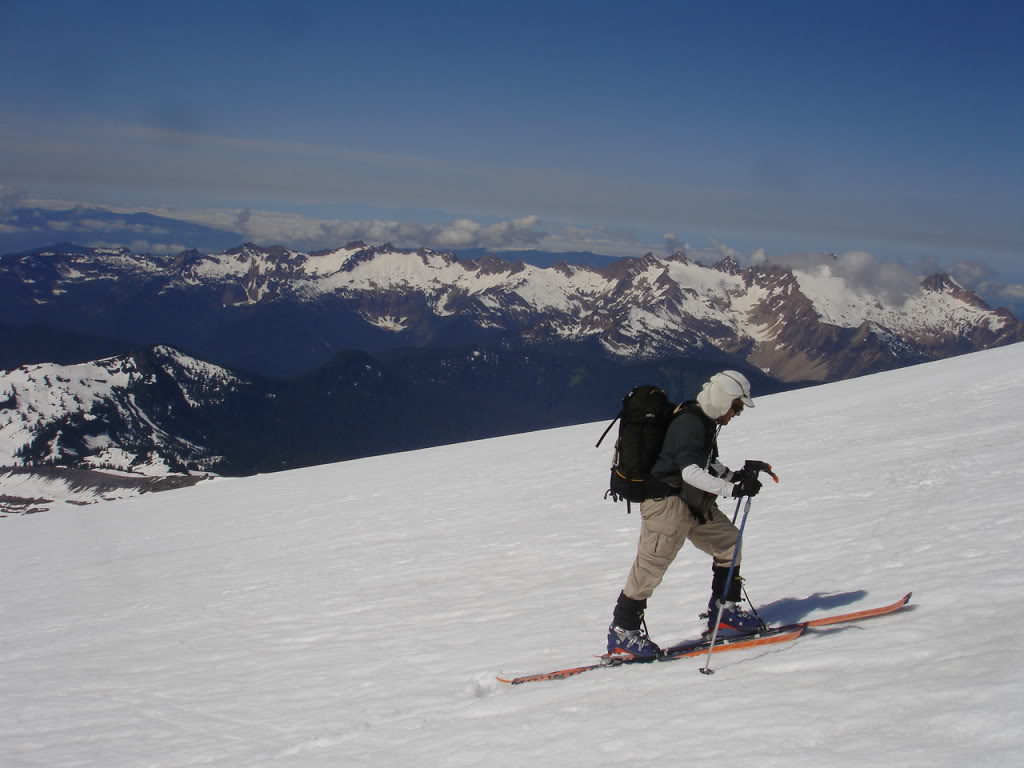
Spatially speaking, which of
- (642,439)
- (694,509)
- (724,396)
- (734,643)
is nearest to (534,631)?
(734,643)

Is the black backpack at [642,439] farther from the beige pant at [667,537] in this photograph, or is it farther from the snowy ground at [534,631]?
the snowy ground at [534,631]

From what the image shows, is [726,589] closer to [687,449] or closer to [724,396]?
[687,449]

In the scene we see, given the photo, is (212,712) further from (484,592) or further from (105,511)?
(105,511)

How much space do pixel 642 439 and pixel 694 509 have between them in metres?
1.05

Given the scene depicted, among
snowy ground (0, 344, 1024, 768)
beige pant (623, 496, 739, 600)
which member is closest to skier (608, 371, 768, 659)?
beige pant (623, 496, 739, 600)

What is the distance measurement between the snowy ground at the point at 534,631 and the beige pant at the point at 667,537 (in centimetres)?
99

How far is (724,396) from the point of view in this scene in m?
8.12

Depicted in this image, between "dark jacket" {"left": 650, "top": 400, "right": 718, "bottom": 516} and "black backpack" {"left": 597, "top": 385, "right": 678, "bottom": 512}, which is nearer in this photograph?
"dark jacket" {"left": 650, "top": 400, "right": 718, "bottom": 516}

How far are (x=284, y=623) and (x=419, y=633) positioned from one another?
329cm

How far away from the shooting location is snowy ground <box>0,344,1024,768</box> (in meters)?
6.80

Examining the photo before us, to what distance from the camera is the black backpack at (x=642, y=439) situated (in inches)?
324

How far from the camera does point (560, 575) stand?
14.1 m

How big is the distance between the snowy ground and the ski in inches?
6.1

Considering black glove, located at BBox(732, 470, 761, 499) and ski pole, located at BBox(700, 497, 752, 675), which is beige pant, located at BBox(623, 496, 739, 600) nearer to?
ski pole, located at BBox(700, 497, 752, 675)
